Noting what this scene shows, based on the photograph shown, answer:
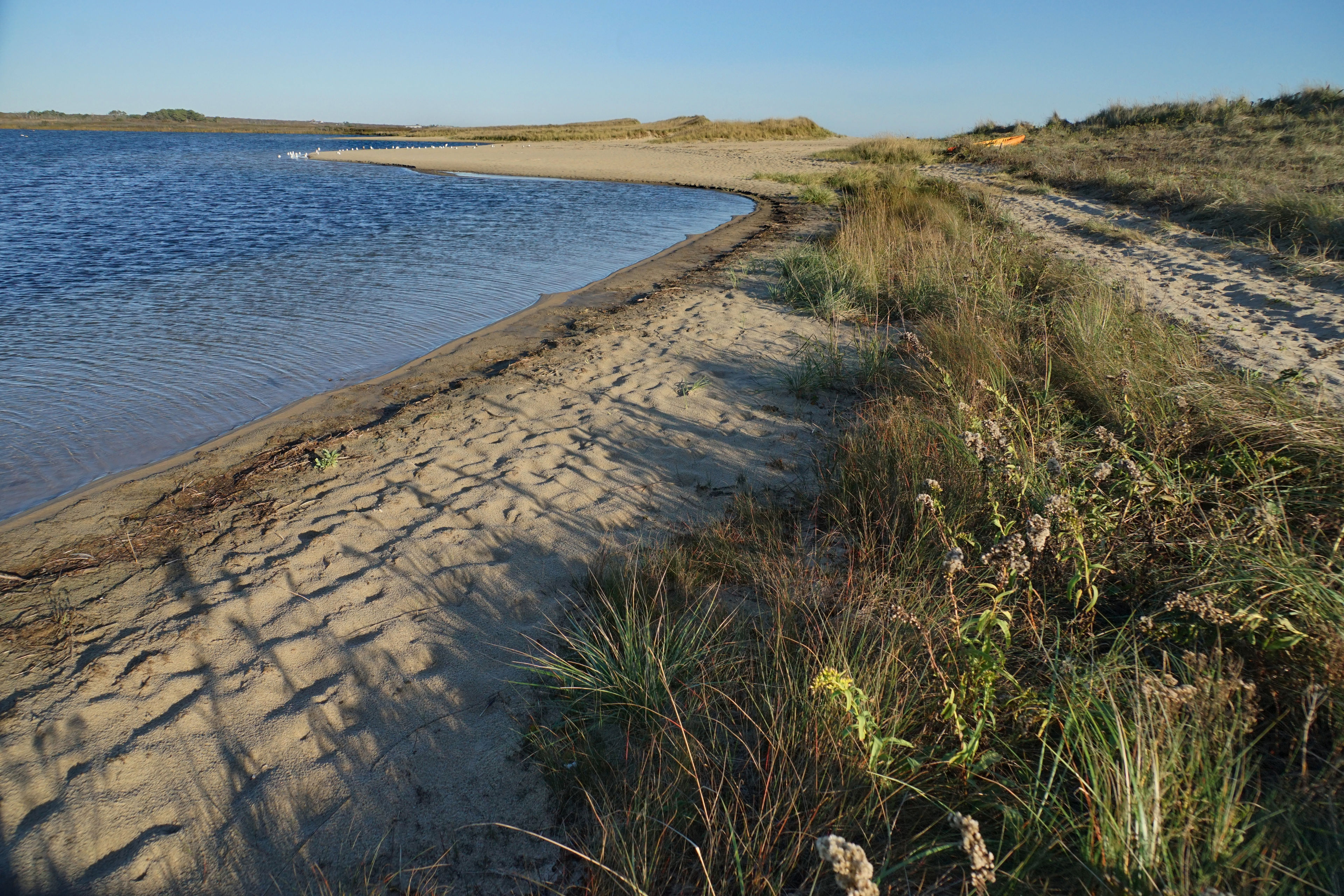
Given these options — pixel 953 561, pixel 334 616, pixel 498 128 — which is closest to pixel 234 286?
pixel 334 616

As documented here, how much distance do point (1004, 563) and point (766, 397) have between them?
10.8 feet

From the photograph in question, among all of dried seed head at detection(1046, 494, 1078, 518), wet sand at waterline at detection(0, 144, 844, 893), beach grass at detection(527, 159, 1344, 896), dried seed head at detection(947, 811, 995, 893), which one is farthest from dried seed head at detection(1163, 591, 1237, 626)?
wet sand at waterline at detection(0, 144, 844, 893)

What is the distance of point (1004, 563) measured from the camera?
6.55ft

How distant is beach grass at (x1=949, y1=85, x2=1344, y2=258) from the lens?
375 inches

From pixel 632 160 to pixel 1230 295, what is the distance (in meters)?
30.0

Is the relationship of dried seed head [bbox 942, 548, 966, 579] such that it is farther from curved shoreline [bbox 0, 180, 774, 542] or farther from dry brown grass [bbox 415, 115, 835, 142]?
dry brown grass [bbox 415, 115, 835, 142]

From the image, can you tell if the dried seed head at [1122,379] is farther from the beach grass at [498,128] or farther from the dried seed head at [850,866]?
the beach grass at [498,128]

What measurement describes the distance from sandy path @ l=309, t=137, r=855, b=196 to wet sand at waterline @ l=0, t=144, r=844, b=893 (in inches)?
706

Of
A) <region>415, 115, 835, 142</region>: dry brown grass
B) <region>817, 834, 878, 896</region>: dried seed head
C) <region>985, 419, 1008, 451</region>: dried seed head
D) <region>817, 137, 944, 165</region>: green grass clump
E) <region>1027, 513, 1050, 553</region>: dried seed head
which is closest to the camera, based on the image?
<region>817, 834, 878, 896</region>: dried seed head

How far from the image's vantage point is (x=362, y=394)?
580 centimetres

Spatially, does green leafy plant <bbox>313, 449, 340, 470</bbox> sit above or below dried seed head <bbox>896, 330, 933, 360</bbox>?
below

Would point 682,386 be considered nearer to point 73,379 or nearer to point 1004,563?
point 1004,563

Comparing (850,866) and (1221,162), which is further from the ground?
(1221,162)

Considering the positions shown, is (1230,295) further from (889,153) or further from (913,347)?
(889,153)
